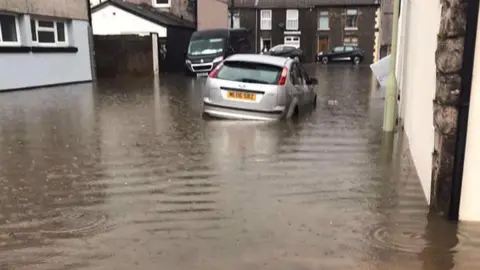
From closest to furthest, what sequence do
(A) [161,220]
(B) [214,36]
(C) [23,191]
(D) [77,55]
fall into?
(A) [161,220], (C) [23,191], (D) [77,55], (B) [214,36]

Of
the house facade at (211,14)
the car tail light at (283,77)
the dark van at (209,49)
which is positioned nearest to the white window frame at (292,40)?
the house facade at (211,14)

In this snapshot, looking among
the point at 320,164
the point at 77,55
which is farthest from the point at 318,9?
the point at 320,164

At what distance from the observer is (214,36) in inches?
1068

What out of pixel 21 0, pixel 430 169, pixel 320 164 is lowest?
pixel 320 164

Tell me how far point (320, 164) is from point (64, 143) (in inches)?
173

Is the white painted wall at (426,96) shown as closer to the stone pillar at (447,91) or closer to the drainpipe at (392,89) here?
the stone pillar at (447,91)

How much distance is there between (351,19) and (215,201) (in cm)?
5109

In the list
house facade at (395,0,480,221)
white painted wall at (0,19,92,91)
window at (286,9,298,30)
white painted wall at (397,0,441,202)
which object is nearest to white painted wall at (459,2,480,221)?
house facade at (395,0,480,221)

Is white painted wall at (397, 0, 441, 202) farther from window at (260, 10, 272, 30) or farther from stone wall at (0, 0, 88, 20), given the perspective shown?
window at (260, 10, 272, 30)

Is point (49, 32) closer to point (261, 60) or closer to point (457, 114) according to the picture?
point (261, 60)

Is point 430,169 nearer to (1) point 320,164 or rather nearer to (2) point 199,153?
(1) point 320,164

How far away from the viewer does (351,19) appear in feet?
174

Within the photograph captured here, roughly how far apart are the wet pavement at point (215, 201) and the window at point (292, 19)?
46.2 m

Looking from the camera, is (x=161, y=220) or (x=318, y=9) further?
(x=318, y=9)
